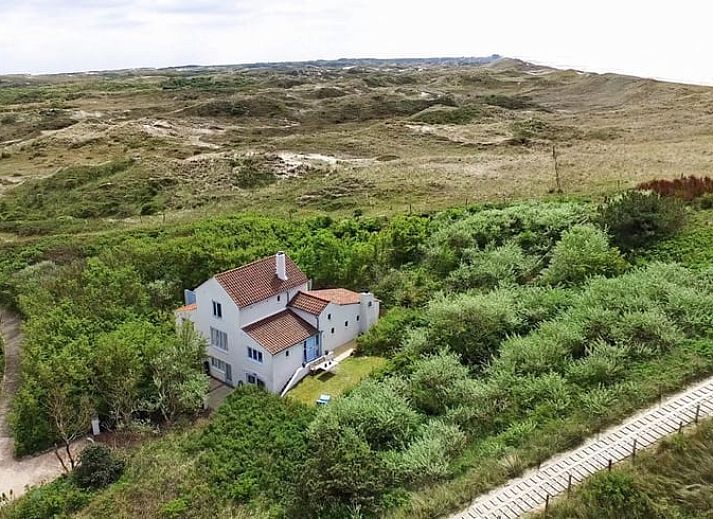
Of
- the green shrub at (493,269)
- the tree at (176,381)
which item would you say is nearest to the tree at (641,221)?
the green shrub at (493,269)

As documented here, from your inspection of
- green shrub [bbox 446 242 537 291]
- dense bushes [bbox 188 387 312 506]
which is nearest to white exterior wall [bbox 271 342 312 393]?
dense bushes [bbox 188 387 312 506]

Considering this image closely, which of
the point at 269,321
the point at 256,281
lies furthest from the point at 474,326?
the point at 256,281

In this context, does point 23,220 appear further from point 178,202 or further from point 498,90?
point 498,90

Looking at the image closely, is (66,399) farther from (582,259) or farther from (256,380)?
(582,259)

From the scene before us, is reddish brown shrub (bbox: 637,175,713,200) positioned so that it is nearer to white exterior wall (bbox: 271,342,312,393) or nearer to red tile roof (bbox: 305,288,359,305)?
red tile roof (bbox: 305,288,359,305)

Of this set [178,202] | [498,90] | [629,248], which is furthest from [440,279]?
[498,90]

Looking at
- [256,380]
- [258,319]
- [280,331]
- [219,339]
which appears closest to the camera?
[256,380]

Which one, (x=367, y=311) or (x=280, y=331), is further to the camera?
(x=367, y=311)
